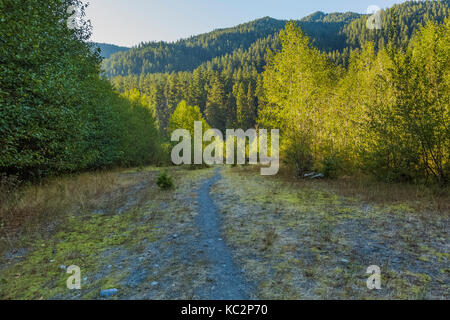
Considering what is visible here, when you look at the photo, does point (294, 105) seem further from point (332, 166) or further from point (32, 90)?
point (32, 90)

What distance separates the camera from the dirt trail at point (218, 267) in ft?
14.0

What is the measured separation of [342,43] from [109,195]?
216656 millimetres

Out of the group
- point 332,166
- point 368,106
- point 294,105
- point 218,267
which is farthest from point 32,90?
point 332,166

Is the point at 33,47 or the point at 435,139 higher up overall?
the point at 33,47

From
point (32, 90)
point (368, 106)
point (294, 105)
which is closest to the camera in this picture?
point (32, 90)

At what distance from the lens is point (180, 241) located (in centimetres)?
713

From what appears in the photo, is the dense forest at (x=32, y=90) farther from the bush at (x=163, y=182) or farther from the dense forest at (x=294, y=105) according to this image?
the bush at (x=163, y=182)

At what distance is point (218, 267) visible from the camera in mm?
5367

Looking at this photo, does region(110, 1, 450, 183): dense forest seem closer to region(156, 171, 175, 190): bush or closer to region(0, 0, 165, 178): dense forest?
region(156, 171, 175, 190): bush

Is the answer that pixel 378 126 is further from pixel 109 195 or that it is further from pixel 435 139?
pixel 109 195

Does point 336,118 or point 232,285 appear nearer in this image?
point 232,285

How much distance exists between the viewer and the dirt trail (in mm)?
4277

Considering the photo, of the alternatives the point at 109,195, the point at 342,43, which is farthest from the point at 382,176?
the point at 342,43

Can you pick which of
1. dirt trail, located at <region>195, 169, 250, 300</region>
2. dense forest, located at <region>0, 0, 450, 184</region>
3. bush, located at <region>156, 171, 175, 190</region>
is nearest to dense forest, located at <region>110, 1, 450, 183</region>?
dense forest, located at <region>0, 0, 450, 184</region>
